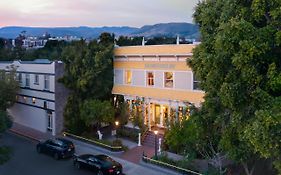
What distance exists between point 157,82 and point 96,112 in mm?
5570

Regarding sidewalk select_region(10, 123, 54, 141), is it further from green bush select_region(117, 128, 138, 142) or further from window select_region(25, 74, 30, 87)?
green bush select_region(117, 128, 138, 142)

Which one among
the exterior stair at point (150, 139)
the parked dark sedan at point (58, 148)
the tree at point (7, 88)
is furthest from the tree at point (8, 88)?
the exterior stair at point (150, 139)

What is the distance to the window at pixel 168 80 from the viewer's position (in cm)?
2898

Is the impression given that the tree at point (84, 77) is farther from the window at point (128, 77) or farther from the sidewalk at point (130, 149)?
the sidewalk at point (130, 149)

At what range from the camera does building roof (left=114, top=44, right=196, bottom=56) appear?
27.0 meters

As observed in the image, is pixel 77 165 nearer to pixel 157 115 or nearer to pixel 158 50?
pixel 157 115

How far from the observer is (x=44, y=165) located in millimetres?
25828

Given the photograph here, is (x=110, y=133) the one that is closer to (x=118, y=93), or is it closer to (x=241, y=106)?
(x=118, y=93)

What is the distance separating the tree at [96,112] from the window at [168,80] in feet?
16.5

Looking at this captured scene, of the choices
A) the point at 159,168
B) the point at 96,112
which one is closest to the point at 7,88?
the point at 96,112

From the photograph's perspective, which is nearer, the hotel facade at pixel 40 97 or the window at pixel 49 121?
the hotel facade at pixel 40 97

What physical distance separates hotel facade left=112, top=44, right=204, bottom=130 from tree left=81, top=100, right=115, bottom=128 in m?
2.68

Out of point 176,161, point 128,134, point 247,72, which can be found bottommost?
point 176,161

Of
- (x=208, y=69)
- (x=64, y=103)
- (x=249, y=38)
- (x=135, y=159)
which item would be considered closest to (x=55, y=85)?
(x=64, y=103)
